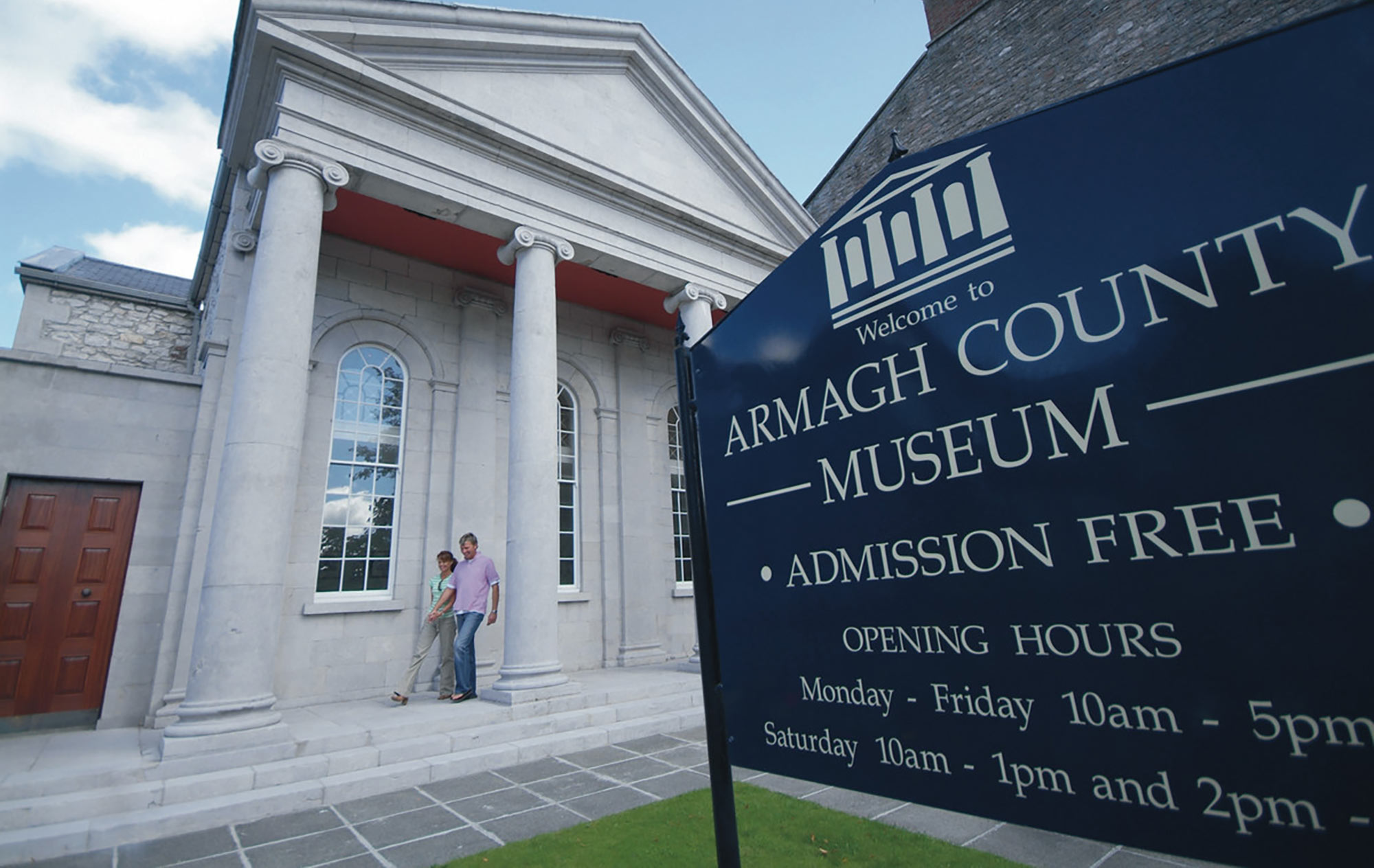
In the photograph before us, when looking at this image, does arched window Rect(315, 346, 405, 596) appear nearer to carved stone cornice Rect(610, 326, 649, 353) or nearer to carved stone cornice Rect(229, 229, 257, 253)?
carved stone cornice Rect(229, 229, 257, 253)

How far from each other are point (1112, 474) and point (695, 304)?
404 inches

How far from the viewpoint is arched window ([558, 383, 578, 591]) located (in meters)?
11.5

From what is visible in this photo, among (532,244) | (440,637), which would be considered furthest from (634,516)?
(532,244)

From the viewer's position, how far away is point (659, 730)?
24.9ft

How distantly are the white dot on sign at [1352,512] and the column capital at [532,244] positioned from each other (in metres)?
9.28

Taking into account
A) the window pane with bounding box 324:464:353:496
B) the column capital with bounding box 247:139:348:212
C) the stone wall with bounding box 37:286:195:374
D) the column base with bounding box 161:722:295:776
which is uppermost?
the stone wall with bounding box 37:286:195:374

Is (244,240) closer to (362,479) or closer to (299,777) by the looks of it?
(362,479)

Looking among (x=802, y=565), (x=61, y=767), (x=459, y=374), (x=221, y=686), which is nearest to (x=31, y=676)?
(x=61, y=767)

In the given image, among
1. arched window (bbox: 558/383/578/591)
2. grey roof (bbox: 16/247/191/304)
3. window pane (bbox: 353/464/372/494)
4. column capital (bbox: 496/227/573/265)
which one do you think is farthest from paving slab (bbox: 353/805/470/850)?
grey roof (bbox: 16/247/191/304)

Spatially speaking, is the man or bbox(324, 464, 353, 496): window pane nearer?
the man

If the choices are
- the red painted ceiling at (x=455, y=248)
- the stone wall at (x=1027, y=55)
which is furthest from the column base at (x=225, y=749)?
the stone wall at (x=1027, y=55)

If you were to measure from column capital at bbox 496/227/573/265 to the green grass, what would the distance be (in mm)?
7384

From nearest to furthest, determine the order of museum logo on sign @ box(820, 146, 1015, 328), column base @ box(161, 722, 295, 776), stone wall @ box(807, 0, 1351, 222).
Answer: museum logo on sign @ box(820, 146, 1015, 328)
column base @ box(161, 722, 295, 776)
stone wall @ box(807, 0, 1351, 222)

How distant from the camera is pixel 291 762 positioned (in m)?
5.66
